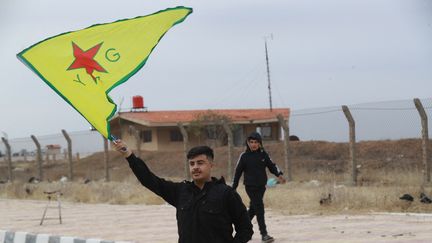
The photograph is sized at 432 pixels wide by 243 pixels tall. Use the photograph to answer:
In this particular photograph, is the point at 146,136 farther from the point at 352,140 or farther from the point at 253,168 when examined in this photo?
the point at 253,168

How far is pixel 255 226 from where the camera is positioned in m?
12.0

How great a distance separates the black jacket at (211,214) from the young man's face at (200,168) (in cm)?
6

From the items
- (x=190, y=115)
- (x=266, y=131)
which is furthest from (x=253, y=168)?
(x=190, y=115)

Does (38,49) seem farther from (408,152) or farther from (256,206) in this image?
(408,152)

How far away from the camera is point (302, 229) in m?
11.3

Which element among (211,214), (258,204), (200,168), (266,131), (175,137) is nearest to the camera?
(211,214)

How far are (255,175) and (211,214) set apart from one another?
5.05 meters

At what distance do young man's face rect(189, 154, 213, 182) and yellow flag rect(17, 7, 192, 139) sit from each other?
1009mm

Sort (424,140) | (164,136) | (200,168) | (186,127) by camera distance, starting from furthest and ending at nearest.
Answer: (164,136) < (186,127) < (424,140) < (200,168)

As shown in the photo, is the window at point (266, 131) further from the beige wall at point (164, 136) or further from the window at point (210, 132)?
the window at point (210, 132)

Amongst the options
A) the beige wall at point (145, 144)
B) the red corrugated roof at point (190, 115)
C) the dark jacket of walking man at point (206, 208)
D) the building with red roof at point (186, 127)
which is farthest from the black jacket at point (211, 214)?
the beige wall at point (145, 144)

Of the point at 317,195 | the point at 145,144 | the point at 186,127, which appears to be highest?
the point at 186,127

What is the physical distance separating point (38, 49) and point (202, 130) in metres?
34.2

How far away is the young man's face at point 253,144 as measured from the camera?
9.89 meters
